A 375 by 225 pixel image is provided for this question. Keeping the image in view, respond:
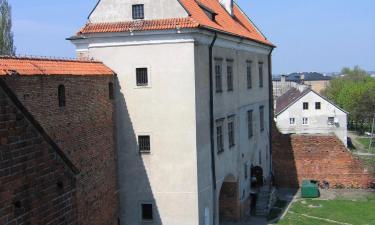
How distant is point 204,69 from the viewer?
20.0m

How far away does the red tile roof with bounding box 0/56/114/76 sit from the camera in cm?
1300

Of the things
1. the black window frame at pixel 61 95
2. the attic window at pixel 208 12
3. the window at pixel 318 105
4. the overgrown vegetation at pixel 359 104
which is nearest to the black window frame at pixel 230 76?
Result: the attic window at pixel 208 12

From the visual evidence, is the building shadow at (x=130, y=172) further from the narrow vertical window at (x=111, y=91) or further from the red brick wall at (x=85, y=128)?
the red brick wall at (x=85, y=128)

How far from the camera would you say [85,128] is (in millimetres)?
16188

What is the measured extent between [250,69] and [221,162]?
24.9 ft

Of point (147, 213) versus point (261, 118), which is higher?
point (261, 118)

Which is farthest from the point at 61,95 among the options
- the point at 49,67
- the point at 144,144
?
the point at 144,144

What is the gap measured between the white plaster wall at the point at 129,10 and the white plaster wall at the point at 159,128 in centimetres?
110

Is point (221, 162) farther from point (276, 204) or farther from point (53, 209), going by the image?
point (53, 209)

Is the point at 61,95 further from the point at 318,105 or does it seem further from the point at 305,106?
the point at 318,105

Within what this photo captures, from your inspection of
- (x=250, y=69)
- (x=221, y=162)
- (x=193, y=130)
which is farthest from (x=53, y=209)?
(x=250, y=69)

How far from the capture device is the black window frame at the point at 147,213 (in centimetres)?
1940

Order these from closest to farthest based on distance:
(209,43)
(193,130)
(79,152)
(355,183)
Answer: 1. (79,152)
2. (193,130)
3. (209,43)
4. (355,183)

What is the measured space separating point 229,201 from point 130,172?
6.91m
